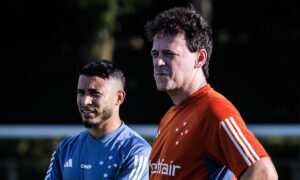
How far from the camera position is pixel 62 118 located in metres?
16.9

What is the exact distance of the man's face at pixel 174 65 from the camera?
10.2ft

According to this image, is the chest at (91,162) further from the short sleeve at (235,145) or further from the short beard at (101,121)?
the short sleeve at (235,145)

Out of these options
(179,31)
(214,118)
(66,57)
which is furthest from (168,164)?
(66,57)

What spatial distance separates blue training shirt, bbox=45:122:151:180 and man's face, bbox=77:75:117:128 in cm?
17

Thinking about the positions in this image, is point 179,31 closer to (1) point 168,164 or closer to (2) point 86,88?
(1) point 168,164

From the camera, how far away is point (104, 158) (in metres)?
4.19

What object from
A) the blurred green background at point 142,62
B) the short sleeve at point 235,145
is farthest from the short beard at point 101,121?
the blurred green background at point 142,62

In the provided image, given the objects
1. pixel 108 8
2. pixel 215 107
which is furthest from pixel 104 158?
pixel 108 8

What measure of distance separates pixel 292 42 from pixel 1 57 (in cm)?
1030

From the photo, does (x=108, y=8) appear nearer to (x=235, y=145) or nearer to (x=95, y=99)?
(x=95, y=99)

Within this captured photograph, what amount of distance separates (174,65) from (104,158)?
1383 mm

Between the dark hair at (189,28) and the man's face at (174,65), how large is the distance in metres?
0.05

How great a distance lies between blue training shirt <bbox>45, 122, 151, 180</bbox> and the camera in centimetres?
411

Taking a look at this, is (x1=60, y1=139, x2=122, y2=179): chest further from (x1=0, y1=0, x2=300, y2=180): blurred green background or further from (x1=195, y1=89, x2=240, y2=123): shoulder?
(x1=0, y1=0, x2=300, y2=180): blurred green background
